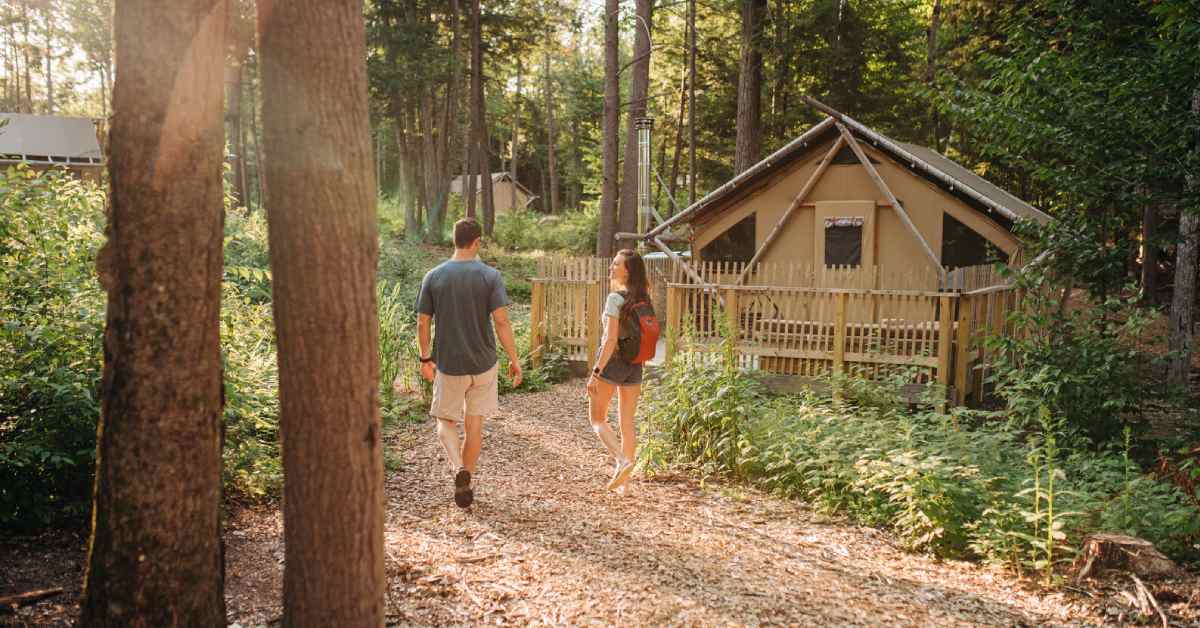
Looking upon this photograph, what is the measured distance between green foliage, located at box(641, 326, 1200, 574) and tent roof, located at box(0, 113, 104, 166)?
89.0 feet

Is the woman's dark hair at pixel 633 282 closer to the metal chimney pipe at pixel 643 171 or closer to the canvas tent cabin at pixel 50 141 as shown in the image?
the metal chimney pipe at pixel 643 171

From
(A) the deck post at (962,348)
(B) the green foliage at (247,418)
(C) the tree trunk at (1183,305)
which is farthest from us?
(C) the tree trunk at (1183,305)

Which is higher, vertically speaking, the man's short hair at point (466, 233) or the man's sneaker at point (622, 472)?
the man's short hair at point (466, 233)

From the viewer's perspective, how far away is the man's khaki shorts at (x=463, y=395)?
5938 mm

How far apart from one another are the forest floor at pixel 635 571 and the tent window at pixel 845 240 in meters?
9.90

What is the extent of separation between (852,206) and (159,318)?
14223 mm

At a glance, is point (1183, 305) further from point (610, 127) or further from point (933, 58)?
point (933, 58)

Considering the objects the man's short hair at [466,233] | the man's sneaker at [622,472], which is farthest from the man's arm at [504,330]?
the man's sneaker at [622,472]

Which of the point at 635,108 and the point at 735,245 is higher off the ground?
the point at 635,108

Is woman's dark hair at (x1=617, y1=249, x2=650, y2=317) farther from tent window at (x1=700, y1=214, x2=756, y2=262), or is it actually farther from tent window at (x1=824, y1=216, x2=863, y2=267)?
tent window at (x1=700, y1=214, x2=756, y2=262)

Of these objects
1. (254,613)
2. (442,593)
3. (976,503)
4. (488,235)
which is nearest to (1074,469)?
(976,503)

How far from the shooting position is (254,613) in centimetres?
396

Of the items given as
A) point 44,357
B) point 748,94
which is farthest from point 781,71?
point 44,357

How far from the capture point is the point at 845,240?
15.6 metres
